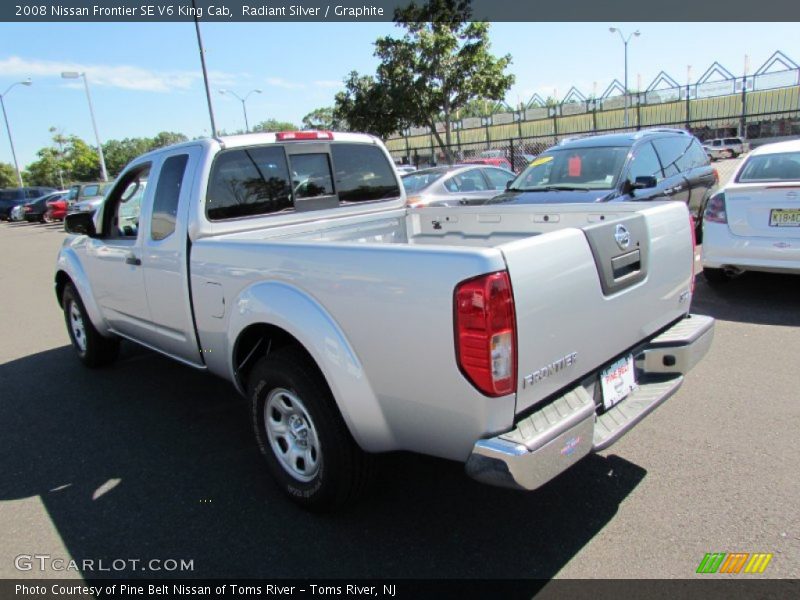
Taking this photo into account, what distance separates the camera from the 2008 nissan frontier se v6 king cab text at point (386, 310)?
219 cm

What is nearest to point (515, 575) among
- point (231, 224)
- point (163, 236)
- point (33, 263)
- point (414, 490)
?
point (414, 490)

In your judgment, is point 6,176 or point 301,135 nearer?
point 301,135

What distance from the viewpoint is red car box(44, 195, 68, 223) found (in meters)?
27.0

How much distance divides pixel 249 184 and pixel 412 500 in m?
2.23

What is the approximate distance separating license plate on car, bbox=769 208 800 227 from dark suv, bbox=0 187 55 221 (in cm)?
3912

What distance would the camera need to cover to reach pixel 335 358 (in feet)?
8.39

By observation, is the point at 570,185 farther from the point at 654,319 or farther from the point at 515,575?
the point at 515,575

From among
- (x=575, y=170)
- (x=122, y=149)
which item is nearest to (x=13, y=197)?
(x=575, y=170)

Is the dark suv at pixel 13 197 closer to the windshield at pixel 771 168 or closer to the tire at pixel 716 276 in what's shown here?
the tire at pixel 716 276

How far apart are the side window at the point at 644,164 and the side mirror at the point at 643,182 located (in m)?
0.10

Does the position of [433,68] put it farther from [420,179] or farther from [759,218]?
[759,218]

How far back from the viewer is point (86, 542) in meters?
2.89

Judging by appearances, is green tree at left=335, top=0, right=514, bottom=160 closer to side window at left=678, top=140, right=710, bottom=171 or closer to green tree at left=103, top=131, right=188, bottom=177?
side window at left=678, top=140, right=710, bottom=171

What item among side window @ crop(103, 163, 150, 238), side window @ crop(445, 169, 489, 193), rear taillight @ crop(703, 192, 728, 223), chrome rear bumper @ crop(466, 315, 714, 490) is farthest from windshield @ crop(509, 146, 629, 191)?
side window @ crop(103, 163, 150, 238)
